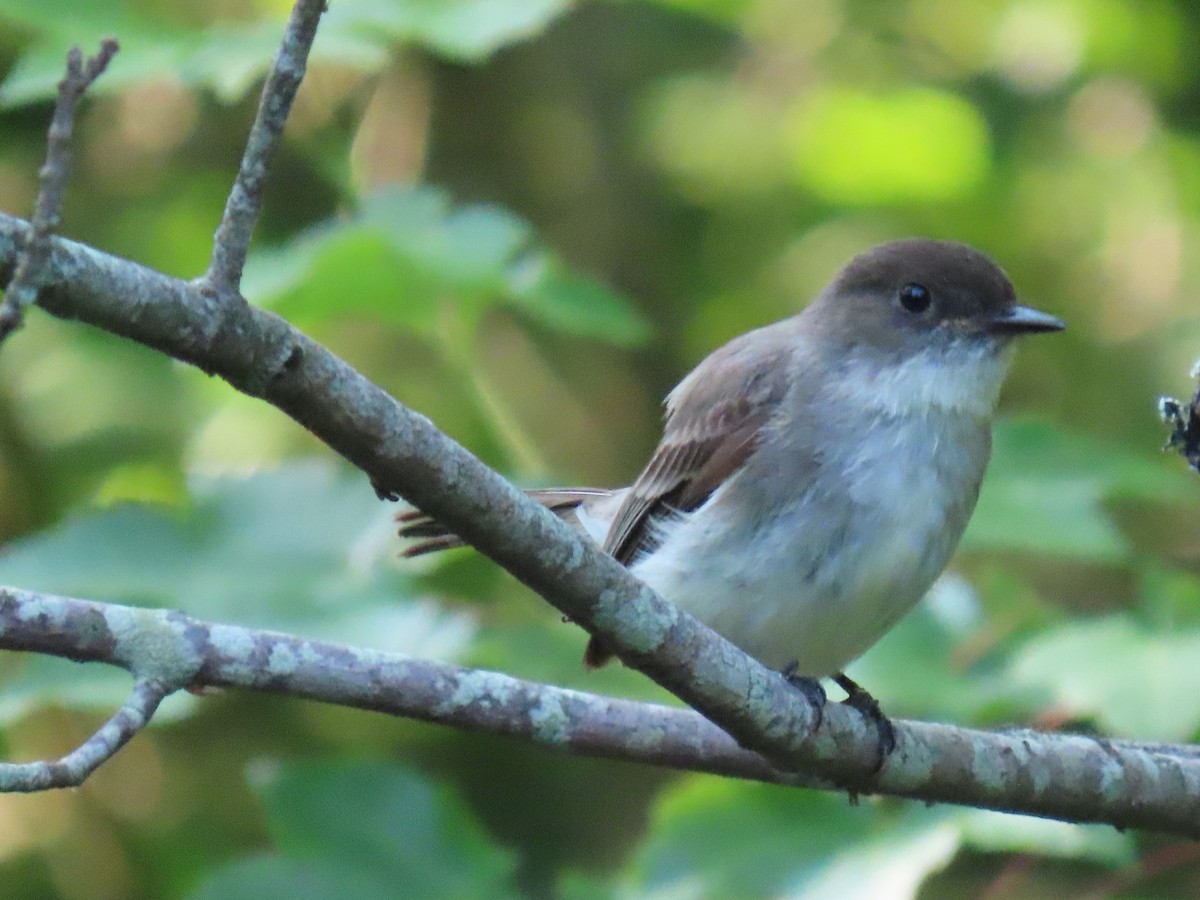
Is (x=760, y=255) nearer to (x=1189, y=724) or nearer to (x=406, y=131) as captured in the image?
(x=406, y=131)

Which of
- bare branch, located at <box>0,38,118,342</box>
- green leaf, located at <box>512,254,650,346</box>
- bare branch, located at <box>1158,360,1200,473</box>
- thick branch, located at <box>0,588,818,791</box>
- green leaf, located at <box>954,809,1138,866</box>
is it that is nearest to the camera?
bare branch, located at <box>0,38,118,342</box>

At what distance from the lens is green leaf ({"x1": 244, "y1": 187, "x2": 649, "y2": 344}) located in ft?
12.1

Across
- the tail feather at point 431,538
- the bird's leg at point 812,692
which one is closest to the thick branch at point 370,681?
the bird's leg at point 812,692

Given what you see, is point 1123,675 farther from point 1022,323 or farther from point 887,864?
point 1022,323

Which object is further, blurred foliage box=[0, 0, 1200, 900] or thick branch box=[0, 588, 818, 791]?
blurred foliage box=[0, 0, 1200, 900]

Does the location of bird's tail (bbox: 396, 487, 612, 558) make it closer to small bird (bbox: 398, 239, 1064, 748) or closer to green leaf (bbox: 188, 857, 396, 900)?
small bird (bbox: 398, 239, 1064, 748)

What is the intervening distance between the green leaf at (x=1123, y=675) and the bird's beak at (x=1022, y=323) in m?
0.69

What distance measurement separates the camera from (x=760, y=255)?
579cm

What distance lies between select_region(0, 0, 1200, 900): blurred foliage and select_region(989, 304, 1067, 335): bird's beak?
1.44 feet

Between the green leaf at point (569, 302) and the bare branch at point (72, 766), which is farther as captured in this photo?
the green leaf at point (569, 302)

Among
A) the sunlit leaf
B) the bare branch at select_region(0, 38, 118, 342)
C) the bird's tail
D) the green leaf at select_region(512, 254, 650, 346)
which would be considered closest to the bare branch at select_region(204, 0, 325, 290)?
the bare branch at select_region(0, 38, 118, 342)

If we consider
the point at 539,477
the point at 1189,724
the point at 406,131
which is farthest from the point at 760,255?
the point at 1189,724

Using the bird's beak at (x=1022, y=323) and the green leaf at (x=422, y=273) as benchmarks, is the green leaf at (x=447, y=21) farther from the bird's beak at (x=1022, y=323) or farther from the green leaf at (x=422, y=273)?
the bird's beak at (x=1022, y=323)

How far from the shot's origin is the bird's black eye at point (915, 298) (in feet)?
12.4
